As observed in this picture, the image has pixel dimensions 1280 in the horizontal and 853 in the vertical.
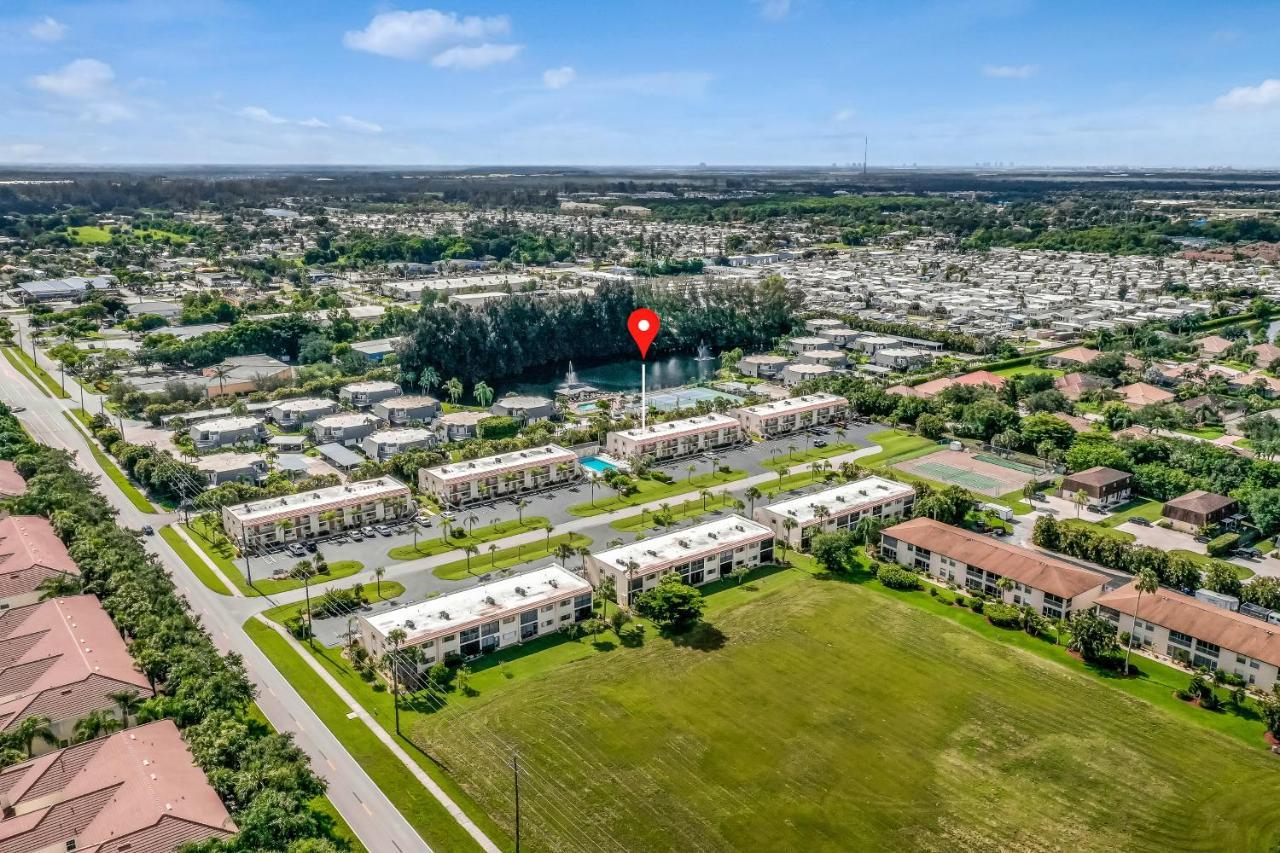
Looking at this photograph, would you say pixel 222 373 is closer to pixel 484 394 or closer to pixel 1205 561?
pixel 484 394

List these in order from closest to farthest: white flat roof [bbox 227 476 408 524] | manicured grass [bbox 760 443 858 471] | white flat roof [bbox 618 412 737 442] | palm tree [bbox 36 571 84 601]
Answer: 1. palm tree [bbox 36 571 84 601]
2. white flat roof [bbox 227 476 408 524]
3. manicured grass [bbox 760 443 858 471]
4. white flat roof [bbox 618 412 737 442]

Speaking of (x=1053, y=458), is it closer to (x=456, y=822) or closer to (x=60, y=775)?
(x=456, y=822)

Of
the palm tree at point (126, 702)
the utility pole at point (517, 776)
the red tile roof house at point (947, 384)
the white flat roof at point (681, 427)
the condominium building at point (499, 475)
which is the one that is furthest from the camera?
the red tile roof house at point (947, 384)

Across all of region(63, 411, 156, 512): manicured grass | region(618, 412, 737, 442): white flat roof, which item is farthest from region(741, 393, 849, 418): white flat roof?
region(63, 411, 156, 512): manicured grass

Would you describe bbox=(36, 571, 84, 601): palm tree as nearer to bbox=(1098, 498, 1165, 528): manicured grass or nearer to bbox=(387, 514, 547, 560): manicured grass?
bbox=(387, 514, 547, 560): manicured grass

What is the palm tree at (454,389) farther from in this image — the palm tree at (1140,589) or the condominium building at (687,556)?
the palm tree at (1140,589)

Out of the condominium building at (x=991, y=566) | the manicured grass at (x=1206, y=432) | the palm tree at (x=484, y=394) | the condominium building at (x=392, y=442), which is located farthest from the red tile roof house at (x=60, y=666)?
the manicured grass at (x=1206, y=432)
